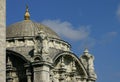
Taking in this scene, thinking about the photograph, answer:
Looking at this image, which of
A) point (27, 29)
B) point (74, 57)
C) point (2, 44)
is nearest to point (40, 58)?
point (27, 29)

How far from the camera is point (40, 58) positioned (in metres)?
42.8

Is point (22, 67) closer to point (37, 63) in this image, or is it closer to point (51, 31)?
point (37, 63)

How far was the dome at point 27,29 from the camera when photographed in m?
46.8

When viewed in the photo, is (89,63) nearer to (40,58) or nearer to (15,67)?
(15,67)

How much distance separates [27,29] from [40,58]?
18.8 feet

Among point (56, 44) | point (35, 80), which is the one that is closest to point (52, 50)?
point (56, 44)


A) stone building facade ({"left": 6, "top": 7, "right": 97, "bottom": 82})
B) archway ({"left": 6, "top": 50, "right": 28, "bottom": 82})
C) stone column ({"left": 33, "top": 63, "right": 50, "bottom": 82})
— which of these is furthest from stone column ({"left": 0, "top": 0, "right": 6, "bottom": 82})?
archway ({"left": 6, "top": 50, "right": 28, "bottom": 82})

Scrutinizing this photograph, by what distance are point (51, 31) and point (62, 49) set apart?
269 centimetres

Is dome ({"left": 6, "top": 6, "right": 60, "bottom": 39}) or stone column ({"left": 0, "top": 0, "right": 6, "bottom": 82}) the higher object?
dome ({"left": 6, "top": 6, "right": 60, "bottom": 39})

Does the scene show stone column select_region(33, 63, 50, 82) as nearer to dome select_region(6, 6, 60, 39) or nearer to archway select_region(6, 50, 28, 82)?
archway select_region(6, 50, 28, 82)

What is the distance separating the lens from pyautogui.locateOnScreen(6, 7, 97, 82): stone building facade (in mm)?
43094

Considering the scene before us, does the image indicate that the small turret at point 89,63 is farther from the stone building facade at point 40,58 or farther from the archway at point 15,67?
the archway at point 15,67


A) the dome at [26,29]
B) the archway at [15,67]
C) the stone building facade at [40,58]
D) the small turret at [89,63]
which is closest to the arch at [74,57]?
the stone building facade at [40,58]

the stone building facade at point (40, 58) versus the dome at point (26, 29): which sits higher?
the dome at point (26, 29)
